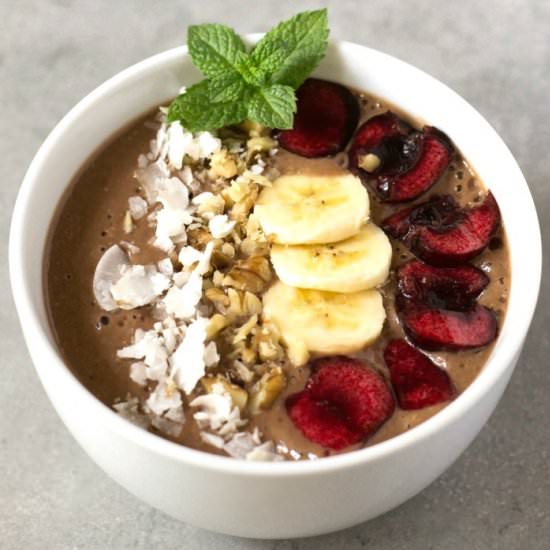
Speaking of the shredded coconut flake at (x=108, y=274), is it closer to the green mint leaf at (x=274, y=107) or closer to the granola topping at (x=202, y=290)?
the granola topping at (x=202, y=290)

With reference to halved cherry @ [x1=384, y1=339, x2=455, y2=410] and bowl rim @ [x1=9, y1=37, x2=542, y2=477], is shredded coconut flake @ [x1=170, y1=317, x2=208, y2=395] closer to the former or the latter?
bowl rim @ [x1=9, y1=37, x2=542, y2=477]

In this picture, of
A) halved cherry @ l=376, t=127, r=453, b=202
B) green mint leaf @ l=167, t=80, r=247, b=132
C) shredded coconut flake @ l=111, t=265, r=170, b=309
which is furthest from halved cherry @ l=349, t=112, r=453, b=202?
shredded coconut flake @ l=111, t=265, r=170, b=309

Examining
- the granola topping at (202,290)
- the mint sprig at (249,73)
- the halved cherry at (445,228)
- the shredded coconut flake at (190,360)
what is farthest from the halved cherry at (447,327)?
the mint sprig at (249,73)

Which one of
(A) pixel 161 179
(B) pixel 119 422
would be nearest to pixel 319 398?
(B) pixel 119 422

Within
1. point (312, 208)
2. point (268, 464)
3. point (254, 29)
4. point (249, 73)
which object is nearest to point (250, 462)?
point (268, 464)

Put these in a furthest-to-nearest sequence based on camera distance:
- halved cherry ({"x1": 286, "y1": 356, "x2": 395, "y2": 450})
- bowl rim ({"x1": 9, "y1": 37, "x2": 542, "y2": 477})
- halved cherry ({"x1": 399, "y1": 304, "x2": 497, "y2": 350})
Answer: halved cherry ({"x1": 399, "y1": 304, "x2": 497, "y2": 350})
halved cherry ({"x1": 286, "y1": 356, "x2": 395, "y2": 450})
bowl rim ({"x1": 9, "y1": 37, "x2": 542, "y2": 477})

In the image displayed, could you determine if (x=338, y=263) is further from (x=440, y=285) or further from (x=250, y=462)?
(x=250, y=462)
